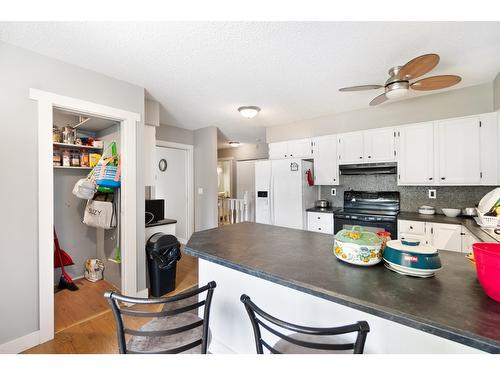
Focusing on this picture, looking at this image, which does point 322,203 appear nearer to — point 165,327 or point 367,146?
point 367,146

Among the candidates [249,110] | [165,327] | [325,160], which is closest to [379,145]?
[325,160]

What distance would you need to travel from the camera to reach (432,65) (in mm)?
1605

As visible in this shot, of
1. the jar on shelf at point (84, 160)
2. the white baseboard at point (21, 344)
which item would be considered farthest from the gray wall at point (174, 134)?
the white baseboard at point (21, 344)

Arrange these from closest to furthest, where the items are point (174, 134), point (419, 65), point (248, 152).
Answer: point (419, 65)
point (174, 134)
point (248, 152)

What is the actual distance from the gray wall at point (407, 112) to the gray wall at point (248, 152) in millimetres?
2088

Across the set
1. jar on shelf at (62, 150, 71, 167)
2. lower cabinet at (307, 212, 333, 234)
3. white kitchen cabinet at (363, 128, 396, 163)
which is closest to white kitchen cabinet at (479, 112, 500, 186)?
white kitchen cabinet at (363, 128, 396, 163)

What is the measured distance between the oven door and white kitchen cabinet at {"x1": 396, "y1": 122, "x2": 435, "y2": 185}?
623 millimetres

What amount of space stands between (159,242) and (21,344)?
4.19ft

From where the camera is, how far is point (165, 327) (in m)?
1.14

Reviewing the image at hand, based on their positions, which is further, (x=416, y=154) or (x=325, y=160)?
(x=325, y=160)
